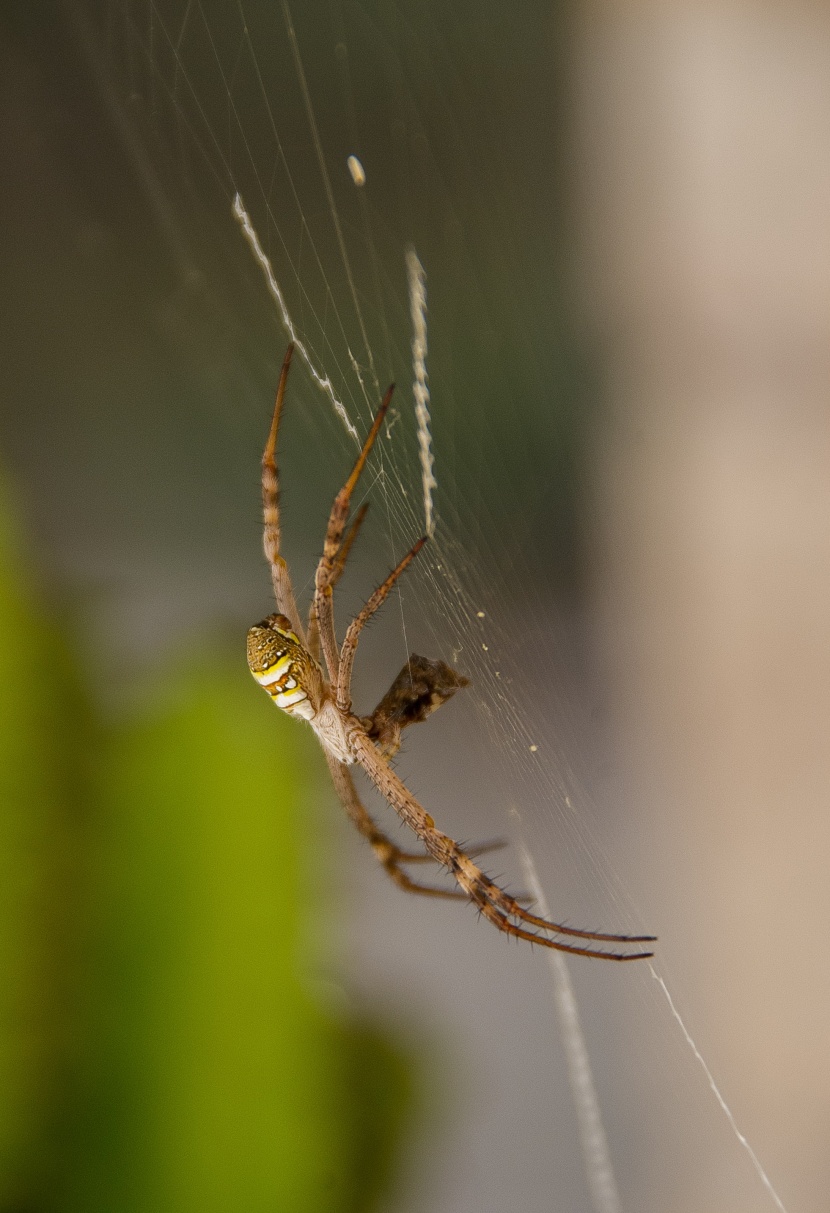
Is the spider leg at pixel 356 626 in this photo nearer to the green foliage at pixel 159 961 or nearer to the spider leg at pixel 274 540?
the spider leg at pixel 274 540

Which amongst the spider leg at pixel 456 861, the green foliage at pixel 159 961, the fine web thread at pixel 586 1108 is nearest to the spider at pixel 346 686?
the spider leg at pixel 456 861

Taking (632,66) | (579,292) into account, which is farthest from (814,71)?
(579,292)

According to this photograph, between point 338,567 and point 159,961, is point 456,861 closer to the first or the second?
point 338,567

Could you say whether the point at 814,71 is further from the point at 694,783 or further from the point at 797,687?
the point at 694,783

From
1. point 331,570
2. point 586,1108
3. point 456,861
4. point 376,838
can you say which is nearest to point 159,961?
point 376,838

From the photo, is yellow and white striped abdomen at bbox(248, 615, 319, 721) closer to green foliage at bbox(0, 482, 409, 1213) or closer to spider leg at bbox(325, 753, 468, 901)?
spider leg at bbox(325, 753, 468, 901)
